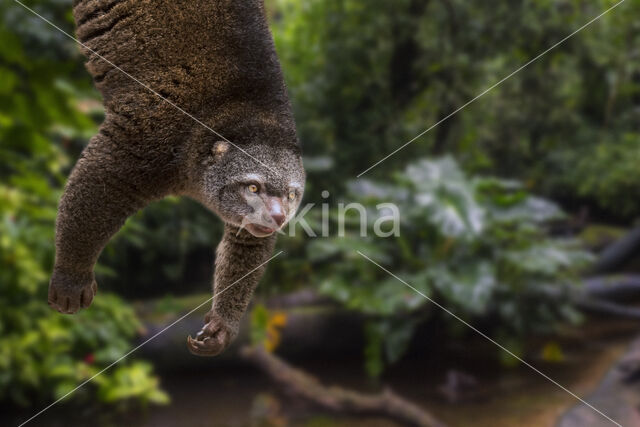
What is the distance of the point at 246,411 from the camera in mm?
4055

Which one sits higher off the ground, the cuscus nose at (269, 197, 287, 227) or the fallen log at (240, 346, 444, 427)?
the cuscus nose at (269, 197, 287, 227)

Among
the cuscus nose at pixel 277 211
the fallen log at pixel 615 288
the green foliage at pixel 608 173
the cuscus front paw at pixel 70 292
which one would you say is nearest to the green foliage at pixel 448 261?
the fallen log at pixel 615 288

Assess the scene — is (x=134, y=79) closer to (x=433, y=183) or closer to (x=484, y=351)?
(x=433, y=183)

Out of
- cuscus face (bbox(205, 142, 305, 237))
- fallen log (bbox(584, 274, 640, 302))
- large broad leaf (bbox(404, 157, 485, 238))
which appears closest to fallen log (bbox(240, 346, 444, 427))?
large broad leaf (bbox(404, 157, 485, 238))

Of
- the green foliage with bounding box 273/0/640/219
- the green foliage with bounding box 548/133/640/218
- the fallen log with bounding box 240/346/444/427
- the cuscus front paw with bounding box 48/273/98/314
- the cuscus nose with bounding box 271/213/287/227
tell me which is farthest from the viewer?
the green foliage with bounding box 548/133/640/218

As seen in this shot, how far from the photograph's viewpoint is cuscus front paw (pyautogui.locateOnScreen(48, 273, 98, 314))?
0.85 metres

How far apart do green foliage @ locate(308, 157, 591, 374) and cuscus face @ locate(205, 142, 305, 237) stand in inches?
120

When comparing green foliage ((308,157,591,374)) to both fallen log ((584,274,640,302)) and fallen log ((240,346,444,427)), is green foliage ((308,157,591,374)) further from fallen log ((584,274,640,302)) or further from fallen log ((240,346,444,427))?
fallen log ((584,274,640,302))

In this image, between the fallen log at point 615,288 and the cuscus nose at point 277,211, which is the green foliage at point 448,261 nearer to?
the fallen log at point 615,288

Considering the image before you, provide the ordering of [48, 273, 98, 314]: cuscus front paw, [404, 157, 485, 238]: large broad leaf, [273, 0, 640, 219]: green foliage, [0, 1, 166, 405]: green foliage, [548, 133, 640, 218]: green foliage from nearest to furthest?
[48, 273, 98, 314]: cuscus front paw < [0, 1, 166, 405]: green foliage < [404, 157, 485, 238]: large broad leaf < [273, 0, 640, 219]: green foliage < [548, 133, 640, 218]: green foliage

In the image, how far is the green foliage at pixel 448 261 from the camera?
406cm

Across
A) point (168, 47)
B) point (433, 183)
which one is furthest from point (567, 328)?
point (168, 47)

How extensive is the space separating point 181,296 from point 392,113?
1.94 m

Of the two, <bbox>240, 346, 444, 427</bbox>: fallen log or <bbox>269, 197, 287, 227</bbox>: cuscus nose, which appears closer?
<bbox>269, 197, 287, 227</bbox>: cuscus nose
